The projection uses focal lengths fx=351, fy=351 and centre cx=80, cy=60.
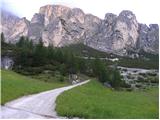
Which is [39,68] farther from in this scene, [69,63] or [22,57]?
[69,63]

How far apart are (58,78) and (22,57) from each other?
13.8m

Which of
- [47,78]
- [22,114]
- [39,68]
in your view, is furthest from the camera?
[39,68]

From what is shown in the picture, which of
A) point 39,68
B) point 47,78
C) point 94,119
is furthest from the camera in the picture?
point 39,68

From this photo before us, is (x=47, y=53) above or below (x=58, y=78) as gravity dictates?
above

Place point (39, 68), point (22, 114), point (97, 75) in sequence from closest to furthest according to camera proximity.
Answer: point (22, 114) < point (39, 68) < point (97, 75)

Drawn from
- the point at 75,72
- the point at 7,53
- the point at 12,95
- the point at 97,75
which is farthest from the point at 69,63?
the point at 12,95

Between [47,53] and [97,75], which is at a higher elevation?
[47,53]

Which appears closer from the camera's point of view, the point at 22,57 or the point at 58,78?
the point at 58,78

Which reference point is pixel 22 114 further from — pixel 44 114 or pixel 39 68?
pixel 39 68

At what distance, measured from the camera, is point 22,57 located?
9238 cm

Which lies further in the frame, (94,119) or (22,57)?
(22,57)

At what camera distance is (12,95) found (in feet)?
126

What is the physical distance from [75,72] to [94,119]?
253 feet

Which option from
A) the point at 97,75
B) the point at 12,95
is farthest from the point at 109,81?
the point at 12,95
